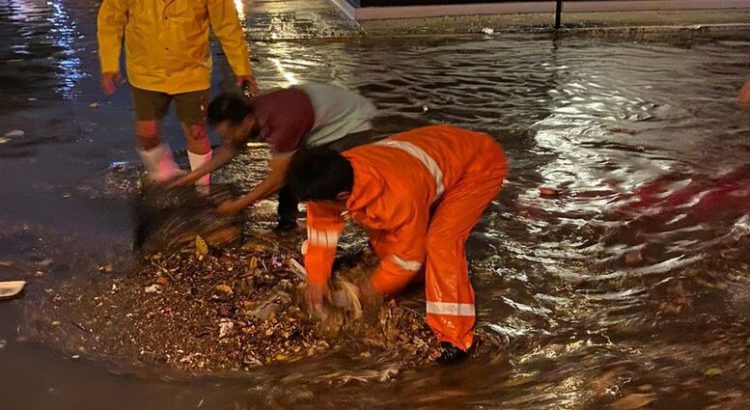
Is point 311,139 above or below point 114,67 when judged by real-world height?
below

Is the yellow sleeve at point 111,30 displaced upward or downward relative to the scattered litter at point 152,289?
upward

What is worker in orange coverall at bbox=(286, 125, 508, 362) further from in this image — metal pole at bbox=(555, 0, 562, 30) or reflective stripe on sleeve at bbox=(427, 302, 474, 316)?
metal pole at bbox=(555, 0, 562, 30)

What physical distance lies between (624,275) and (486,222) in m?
0.95

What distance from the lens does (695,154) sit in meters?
5.64

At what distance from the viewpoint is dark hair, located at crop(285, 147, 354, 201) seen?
266 cm

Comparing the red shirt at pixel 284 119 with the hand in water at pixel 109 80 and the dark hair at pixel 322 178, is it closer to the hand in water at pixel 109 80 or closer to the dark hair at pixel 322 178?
the dark hair at pixel 322 178

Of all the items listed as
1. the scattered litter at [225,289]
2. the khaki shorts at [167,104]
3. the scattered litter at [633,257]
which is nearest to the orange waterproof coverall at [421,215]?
the scattered litter at [225,289]

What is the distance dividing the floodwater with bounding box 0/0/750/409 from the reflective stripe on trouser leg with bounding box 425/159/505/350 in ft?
0.54

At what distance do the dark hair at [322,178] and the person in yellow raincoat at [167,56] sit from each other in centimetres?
182

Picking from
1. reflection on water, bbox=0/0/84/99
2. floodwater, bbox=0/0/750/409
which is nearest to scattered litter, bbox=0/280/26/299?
floodwater, bbox=0/0/750/409

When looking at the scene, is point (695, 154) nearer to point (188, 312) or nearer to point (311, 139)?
point (311, 139)

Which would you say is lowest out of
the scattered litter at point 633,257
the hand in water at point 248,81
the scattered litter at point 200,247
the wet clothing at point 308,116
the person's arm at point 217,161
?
the scattered litter at point 633,257

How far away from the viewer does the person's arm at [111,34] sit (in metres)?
4.12

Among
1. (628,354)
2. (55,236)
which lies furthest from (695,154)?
(55,236)
